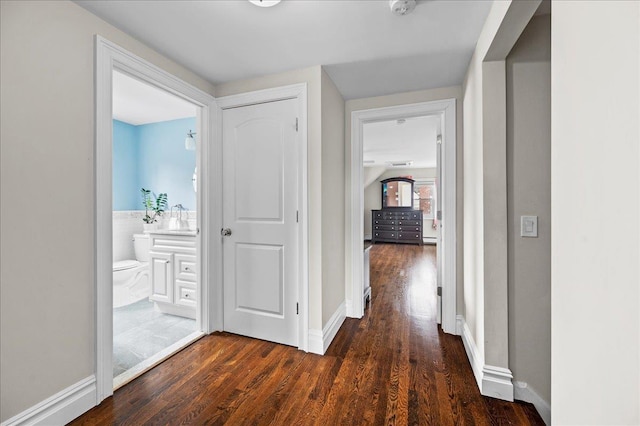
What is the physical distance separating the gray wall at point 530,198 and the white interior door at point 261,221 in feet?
4.84

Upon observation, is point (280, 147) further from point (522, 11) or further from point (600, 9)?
point (600, 9)

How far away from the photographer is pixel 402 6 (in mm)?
1459

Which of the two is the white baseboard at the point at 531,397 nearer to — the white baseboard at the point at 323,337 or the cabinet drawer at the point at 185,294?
the white baseboard at the point at 323,337

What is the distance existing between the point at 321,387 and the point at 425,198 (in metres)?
7.99

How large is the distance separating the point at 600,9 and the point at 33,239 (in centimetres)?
226

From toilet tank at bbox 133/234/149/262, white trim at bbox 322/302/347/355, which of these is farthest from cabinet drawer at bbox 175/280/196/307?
white trim at bbox 322/302/347/355

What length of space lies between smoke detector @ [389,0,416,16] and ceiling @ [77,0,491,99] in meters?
0.04

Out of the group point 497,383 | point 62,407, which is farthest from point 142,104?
point 497,383

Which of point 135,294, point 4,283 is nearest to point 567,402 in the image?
point 4,283

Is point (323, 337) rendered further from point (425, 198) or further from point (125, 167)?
point (425, 198)

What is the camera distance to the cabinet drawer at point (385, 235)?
8.62 m

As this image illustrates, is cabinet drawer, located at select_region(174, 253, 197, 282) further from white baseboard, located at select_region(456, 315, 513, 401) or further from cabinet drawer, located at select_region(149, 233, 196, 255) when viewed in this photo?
white baseboard, located at select_region(456, 315, 513, 401)

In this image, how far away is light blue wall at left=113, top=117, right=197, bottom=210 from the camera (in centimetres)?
371

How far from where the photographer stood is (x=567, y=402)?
77 cm
